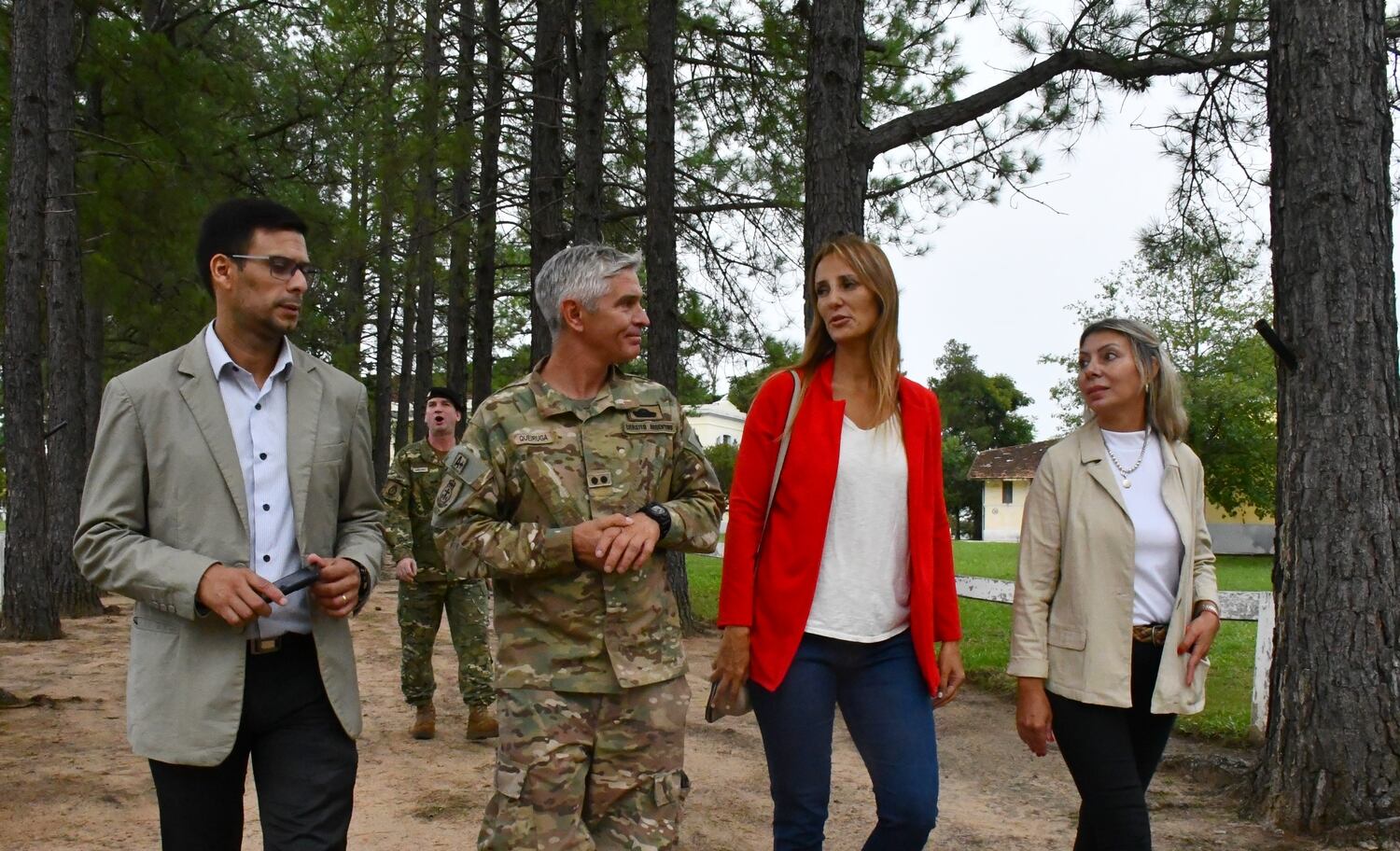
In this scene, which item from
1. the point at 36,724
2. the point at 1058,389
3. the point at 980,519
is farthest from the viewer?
the point at 980,519

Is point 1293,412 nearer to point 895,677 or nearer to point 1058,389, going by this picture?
point 895,677

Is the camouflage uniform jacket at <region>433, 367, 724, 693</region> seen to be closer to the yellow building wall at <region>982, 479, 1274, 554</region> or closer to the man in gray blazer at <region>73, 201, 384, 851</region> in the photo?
the man in gray blazer at <region>73, 201, 384, 851</region>

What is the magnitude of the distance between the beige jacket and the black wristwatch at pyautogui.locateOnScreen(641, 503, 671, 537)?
1.06 metres

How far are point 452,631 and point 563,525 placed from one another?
12.7ft

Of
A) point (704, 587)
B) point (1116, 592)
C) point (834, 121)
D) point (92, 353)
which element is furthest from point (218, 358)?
point (704, 587)

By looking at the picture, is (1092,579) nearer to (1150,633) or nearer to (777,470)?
(1150,633)

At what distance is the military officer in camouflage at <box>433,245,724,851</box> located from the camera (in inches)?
118

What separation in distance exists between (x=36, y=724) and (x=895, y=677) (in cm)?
A: 635

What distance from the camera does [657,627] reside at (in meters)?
3.17

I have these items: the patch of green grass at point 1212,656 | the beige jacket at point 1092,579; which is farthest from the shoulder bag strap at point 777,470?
the patch of green grass at point 1212,656

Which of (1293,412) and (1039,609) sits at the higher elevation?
(1293,412)

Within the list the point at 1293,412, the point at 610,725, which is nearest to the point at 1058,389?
the point at 1293,412

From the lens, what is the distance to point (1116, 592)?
10.8ft

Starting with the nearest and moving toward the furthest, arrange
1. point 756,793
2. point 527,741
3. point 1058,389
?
1. point 527,741
2. point 756,793
3. point 1058,389
